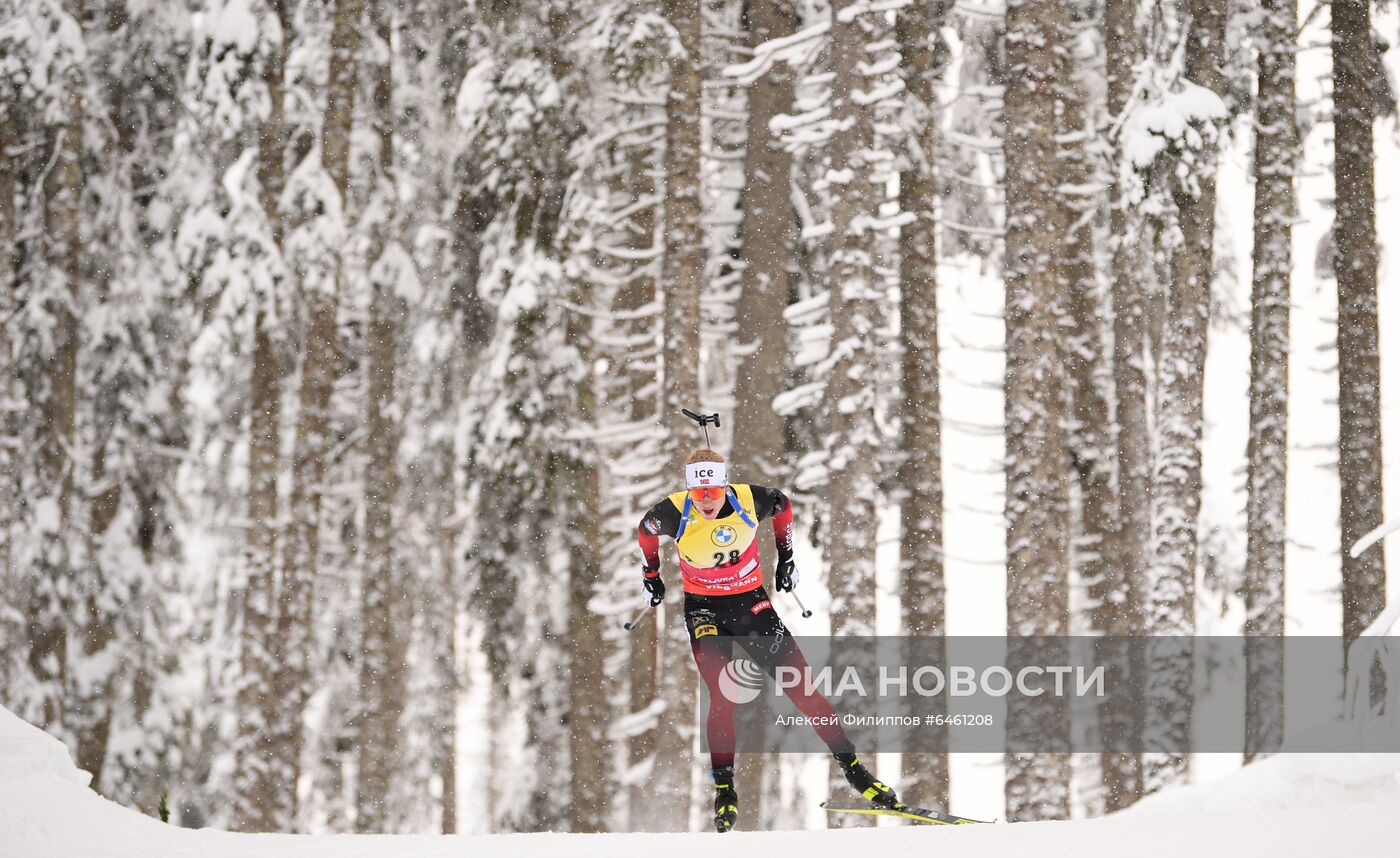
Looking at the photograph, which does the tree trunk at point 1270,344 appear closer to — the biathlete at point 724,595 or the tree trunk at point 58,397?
A: the biathlete at point 724,595

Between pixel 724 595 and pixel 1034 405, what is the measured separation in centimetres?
449

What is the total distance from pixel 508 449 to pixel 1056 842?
9.17m

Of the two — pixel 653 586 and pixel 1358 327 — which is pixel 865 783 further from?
pixel 1358 327

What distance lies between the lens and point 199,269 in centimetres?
1404

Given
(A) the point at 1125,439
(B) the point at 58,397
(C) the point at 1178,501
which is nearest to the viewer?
(C) the point at 1178,501

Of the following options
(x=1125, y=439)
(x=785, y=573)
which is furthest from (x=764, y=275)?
(x=785, y=573)

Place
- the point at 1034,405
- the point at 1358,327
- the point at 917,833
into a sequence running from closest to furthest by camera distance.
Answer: the point at 917,833, the point at 1034,405, the point at 1358,327

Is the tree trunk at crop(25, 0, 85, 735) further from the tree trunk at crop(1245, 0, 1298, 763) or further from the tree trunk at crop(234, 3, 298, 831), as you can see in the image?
the tree trunk at crop(1245, 0, 1298, 763)

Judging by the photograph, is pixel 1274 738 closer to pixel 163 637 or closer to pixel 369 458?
pixel 369 458

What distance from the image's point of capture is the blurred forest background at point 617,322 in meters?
12.1

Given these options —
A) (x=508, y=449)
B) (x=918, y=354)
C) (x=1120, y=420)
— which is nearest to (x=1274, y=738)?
(x=1120, y=420)

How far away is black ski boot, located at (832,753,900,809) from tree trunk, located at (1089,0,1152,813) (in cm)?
674

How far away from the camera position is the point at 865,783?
7.89m

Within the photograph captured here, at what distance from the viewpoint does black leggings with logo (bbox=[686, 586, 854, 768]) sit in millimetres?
7996
